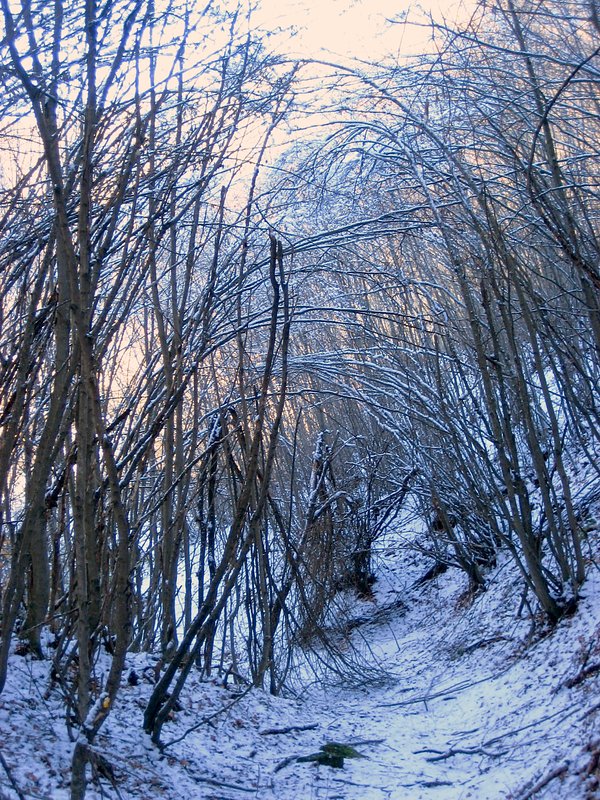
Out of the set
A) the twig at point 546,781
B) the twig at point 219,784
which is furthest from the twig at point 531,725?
the twig at point 219,784

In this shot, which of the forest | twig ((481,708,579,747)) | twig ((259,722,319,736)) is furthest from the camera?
twig ((259,722,319,736))

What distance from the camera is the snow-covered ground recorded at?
8.21ft

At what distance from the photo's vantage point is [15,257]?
3047 millimetres

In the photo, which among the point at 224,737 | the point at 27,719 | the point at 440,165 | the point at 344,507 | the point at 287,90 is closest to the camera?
the point at 27,719

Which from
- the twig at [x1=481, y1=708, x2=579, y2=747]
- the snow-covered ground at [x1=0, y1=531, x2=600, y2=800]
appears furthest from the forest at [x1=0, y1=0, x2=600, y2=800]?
the twig at [x1=481, y1=708, x2=579, y2=747]

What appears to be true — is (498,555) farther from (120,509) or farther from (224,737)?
(120,509)

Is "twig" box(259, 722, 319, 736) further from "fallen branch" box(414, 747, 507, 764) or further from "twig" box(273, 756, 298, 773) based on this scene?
"fallen branch" box(414, 747, 507, 764)

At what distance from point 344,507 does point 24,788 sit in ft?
20.1

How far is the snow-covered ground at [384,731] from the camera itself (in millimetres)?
2504

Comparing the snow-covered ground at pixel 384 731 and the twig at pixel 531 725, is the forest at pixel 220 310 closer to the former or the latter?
the snow-covered ground at pixel 384 731

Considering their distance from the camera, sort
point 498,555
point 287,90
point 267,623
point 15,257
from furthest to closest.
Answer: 1. point 498,555
2. point 267,623
3. point 287,90
4. point 15,257

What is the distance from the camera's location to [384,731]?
4.19 m

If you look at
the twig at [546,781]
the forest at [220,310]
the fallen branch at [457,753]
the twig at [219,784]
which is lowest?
the fallen branch at [457,753]

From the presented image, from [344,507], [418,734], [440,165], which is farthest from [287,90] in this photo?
[344,507]
